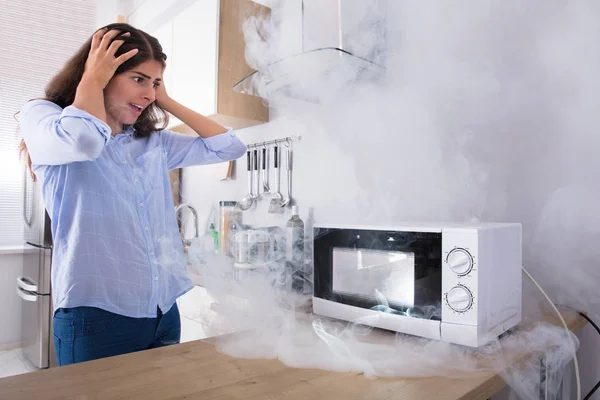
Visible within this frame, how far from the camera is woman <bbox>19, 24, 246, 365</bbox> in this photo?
3.00 feet

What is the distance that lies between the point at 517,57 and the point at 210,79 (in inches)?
49.4

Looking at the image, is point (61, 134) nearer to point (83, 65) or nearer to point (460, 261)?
point (83, 65)

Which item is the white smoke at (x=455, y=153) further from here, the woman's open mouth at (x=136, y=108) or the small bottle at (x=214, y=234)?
the woman's open mouth at (x=136, y=108)

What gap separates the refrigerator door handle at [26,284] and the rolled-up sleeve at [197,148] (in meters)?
1.52

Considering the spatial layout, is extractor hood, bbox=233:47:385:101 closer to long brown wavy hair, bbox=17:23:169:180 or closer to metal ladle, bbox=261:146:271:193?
metal ladle, bbox=261:146:271:193

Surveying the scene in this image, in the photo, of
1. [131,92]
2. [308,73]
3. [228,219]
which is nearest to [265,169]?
[228,219]

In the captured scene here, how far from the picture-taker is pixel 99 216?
0.96 metres

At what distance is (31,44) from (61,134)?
4.70 ft

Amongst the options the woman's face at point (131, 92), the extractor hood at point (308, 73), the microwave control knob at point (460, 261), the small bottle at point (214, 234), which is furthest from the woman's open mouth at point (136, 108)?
the small bottle at point (214, 234)

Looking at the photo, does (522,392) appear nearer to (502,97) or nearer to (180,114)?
(502,97)

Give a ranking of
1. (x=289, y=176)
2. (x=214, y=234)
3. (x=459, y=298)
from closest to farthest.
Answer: (x=459, y=298)
(x=289, y=176)
(x=214, y=234)

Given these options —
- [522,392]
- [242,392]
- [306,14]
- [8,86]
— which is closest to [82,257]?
[242,392]

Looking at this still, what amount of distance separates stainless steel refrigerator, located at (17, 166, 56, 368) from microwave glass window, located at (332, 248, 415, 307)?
5.88ft

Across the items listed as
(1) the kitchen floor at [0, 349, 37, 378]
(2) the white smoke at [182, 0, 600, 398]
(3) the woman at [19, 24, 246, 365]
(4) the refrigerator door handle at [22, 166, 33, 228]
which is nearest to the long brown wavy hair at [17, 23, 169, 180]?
(3) the woman at [19, 24, 246, 365]
